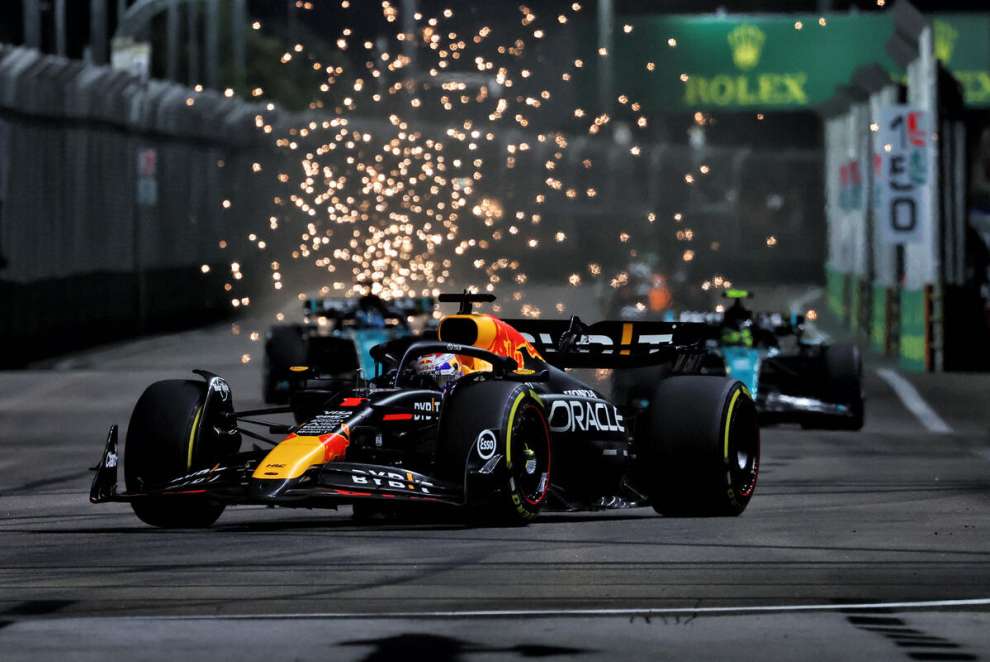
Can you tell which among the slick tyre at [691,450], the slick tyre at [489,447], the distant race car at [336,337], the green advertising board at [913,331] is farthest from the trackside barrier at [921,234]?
the slick tyre at [489,447]

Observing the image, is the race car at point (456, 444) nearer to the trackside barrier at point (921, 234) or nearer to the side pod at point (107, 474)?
the side pod at point (107, 474)

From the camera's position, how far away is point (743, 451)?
12914 mm

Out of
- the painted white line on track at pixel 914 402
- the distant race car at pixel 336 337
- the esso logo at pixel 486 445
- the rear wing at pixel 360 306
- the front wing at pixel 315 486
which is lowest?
the painted white line on track at pixel 914 402

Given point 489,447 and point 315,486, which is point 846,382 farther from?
point 315,486

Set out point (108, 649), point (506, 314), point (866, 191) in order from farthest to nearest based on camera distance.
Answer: point (506, 314) < point (866, 191) < point (108, 649)

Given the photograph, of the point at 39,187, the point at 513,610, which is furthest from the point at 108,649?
the point at 39,187

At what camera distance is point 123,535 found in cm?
1172

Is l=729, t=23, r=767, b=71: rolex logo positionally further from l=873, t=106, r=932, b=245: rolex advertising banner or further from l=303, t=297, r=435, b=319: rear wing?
l=303, t=297, r=435, b=319: rear wing

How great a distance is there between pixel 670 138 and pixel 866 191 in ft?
146

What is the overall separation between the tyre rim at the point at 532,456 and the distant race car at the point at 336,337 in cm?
951

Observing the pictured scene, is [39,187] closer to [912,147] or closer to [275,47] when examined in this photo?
[912,147]

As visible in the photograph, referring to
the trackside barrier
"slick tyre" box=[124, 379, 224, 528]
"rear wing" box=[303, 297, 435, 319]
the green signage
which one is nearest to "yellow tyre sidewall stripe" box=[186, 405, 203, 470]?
"slick tyre" box=[124, 379, 224, 528]

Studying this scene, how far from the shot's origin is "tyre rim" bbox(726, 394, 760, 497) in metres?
12.6

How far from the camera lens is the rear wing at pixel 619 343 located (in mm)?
14102
